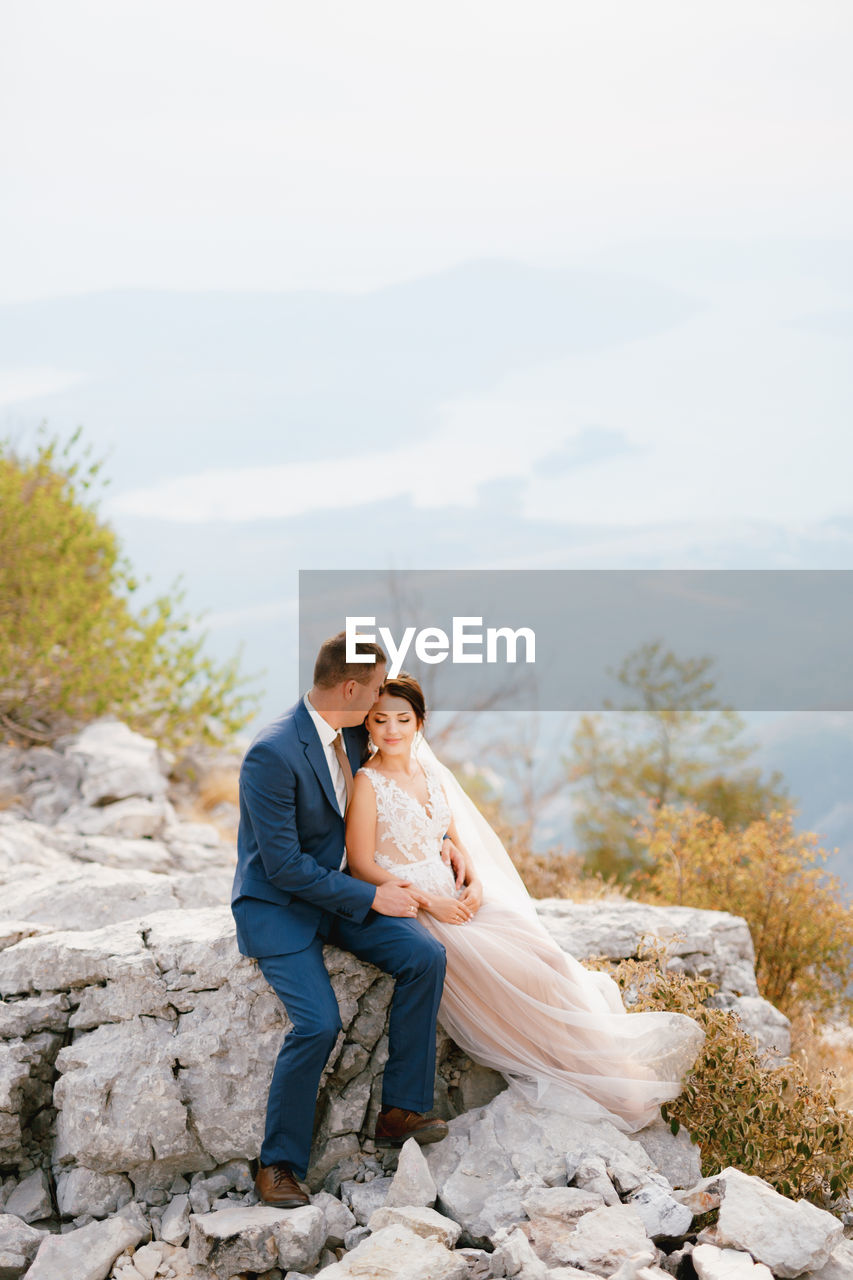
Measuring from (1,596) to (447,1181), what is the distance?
1093cm

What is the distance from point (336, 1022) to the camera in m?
4.73

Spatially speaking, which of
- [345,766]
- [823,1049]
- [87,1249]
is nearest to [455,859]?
[345,766]

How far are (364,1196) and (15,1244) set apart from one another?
4.89ft

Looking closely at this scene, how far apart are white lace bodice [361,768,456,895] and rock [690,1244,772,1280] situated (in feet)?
6.10

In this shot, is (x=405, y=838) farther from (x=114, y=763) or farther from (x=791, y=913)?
(x=114, y=763)

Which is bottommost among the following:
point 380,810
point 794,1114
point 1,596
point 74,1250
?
point 74,1250

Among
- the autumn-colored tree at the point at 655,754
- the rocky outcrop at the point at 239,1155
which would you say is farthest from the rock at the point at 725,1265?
the autumn-colored tree at the point at 655,754

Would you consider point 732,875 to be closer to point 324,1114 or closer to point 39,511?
point 324,1114

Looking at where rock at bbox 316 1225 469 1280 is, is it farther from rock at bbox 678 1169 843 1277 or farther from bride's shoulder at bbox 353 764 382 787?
bride's shoulder at bbox 353 764 382 787

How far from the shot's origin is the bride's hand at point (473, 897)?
5.30 m

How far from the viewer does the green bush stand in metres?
13.6

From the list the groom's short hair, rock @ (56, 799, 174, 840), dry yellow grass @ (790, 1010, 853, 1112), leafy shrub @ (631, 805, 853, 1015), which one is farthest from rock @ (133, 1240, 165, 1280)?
rock @ (56, 799, 174, 840)

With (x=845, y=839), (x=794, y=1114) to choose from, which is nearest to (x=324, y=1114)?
(x=794, y=1114)

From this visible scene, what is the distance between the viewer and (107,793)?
38.3 ft
